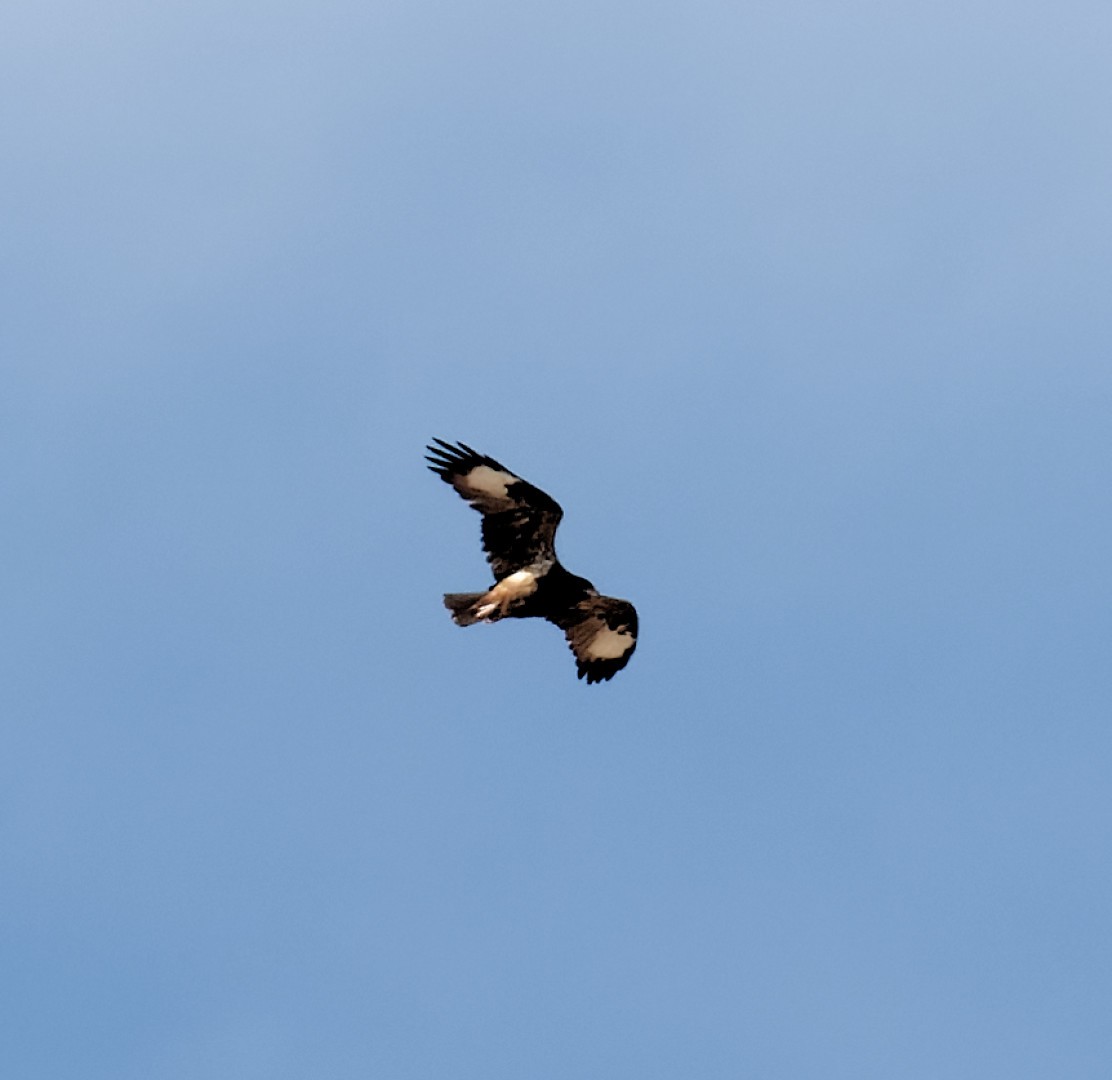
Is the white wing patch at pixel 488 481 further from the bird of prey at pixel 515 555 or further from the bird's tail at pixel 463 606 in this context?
the bird's tail at pixel 463 606

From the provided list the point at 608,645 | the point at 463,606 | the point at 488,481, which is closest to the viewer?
the point at 463,606

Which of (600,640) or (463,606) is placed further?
(600,640)

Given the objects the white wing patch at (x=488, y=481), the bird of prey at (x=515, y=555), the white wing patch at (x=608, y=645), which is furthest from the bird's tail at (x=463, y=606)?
the white wing patch at (x=608, y=645)

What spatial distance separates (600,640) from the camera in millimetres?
26156

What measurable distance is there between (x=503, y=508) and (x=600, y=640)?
2217 mm

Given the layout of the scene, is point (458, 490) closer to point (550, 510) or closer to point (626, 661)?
point (550, 510)

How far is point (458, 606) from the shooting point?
24938mm

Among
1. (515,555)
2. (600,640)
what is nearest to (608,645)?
(600,640)

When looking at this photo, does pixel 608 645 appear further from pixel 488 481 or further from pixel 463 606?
pixel 488 481

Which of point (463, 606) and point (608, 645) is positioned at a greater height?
point (608, 645)

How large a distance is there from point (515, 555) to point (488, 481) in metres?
0.98

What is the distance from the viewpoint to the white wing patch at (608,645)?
2612 cm

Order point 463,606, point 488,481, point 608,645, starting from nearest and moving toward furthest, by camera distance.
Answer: point 463,606 < point 488,481 < point 608,645

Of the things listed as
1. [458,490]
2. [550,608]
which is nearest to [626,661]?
[550,608]
